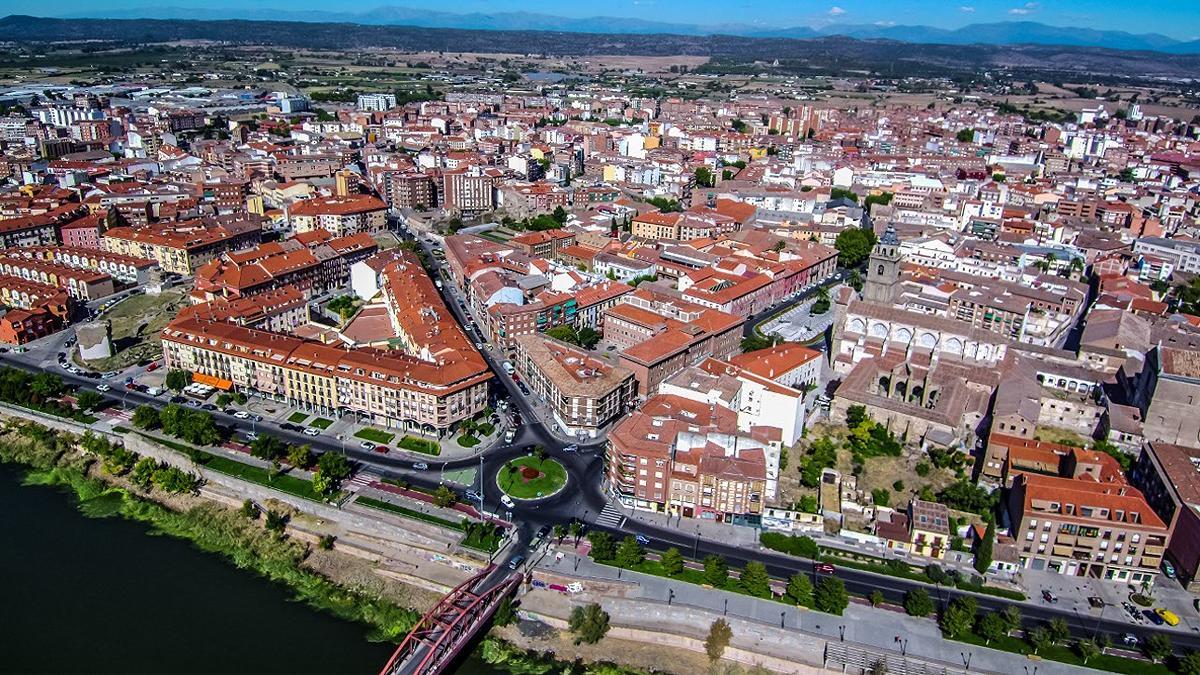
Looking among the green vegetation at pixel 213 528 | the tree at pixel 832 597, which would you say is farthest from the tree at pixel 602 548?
the tree at pixel 832 597

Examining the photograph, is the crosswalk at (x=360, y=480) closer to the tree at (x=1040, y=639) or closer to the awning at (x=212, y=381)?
the awning at (x=212, y=381)

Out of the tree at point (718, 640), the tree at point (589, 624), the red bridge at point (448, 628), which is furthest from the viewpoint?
the tree at point (589, 624)

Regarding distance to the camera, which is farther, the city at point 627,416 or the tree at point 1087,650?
the city at point 627,416

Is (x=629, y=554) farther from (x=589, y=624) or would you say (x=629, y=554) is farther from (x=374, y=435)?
(x=374, y=435)

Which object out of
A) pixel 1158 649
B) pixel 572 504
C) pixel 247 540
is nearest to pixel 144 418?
pixel 247 540

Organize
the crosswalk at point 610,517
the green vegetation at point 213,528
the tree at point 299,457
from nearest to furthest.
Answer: the green vegetation at point 213,528, the crosswalk at point 610,517, the tree at point 299,457

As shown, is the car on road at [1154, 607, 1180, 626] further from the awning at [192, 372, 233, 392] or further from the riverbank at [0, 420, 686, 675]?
the awning at [192, 372, 233, 392]

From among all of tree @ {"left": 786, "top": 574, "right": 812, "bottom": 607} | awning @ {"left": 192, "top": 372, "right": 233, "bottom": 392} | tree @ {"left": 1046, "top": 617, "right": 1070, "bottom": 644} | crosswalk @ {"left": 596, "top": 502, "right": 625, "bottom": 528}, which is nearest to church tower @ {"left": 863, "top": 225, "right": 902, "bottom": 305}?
crosswalk @ {"left": 596, "top": 502, "right": 625, "bottom": 528}
